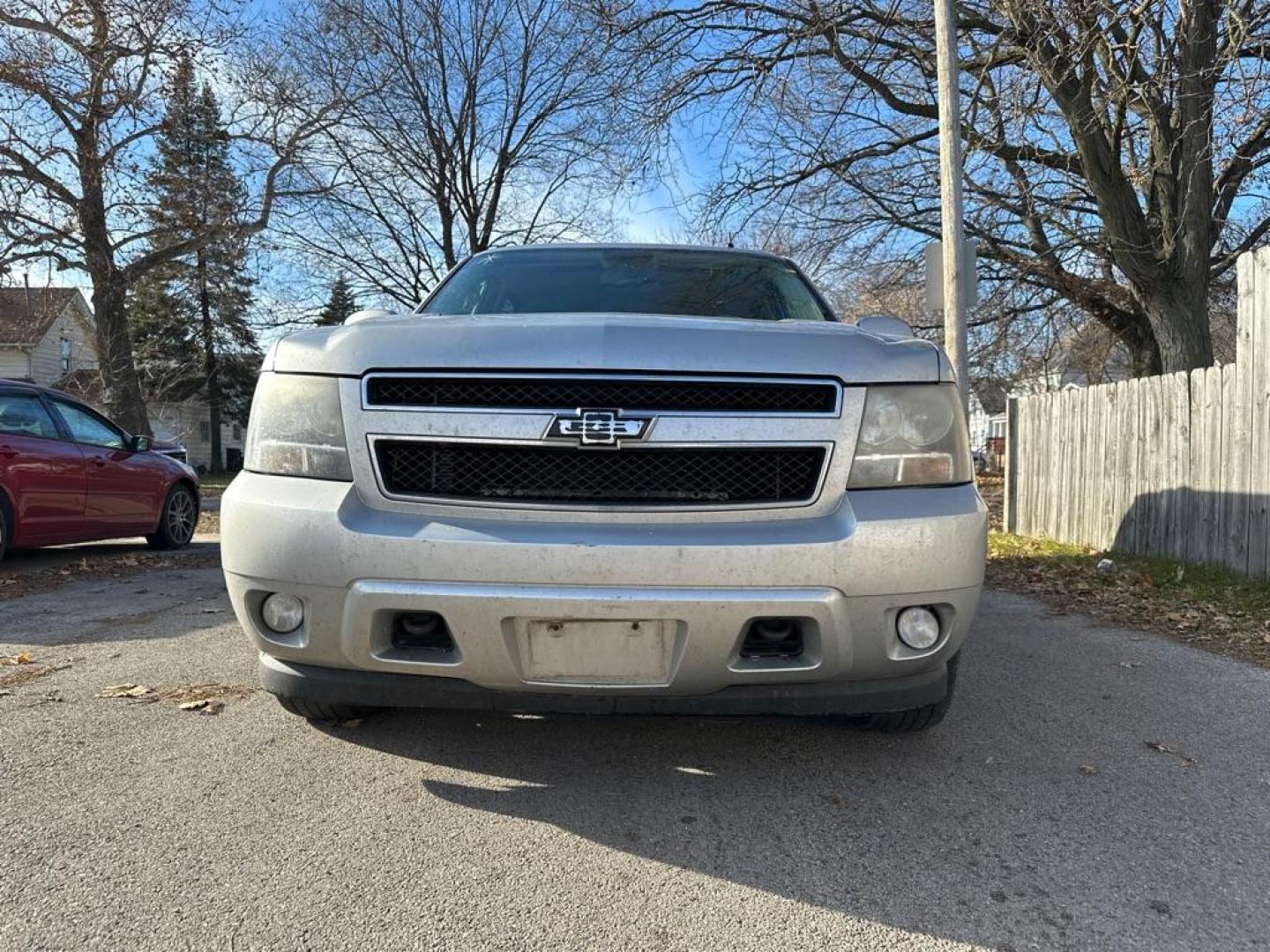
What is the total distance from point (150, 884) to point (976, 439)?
5984 centimetres

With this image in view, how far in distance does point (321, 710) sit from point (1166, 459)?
23.2ft

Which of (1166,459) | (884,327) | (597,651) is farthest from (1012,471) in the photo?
(597,651)

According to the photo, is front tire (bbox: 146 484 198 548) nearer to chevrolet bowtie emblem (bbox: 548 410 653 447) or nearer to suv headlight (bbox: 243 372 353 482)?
suv headlight (bbox: 243 372 353 482)

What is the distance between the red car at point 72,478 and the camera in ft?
21.0

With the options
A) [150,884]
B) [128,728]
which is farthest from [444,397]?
[128,728]

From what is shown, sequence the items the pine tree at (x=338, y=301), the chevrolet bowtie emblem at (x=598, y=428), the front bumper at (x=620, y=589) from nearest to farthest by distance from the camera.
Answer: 1. the front bumper at (x=620, y=589)
2. the chevrolet bowtie emblem at (x=598, y=428)
3. the pine tree at (x=338, y=301)

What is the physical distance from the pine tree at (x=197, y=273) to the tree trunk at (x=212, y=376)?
0.04 meters

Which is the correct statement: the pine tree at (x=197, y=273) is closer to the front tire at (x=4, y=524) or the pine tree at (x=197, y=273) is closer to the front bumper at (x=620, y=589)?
the front tire at (x=4, y=524)

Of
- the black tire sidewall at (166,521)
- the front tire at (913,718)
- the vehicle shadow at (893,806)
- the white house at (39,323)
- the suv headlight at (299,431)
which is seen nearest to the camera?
the vehicle shadow at (893,806)

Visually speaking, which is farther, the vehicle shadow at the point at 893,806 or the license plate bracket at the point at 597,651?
the license plate bracket at the point at 597,651

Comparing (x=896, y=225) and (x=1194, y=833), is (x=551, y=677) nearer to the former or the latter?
(x=1194, y=833)

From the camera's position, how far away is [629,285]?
12.2 ft

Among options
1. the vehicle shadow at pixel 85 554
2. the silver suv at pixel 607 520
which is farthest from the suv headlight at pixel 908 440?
the vehicle shadow at pixel 85 554

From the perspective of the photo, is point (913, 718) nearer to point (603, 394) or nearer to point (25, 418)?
point (603, 394)
